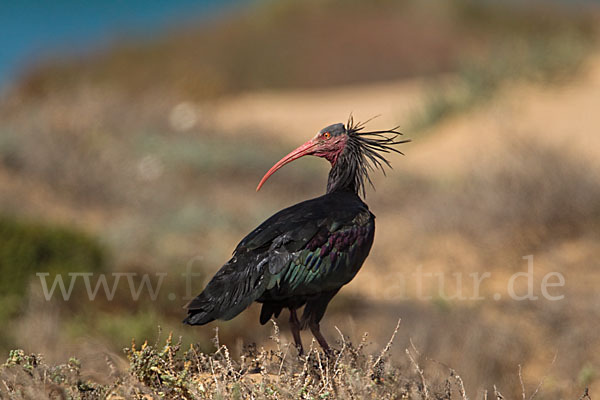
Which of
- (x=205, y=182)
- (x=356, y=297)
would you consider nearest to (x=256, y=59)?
(x=205, y=182)

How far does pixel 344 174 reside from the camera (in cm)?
587

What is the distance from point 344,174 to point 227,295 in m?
1.36

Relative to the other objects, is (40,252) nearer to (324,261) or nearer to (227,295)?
(227,295)

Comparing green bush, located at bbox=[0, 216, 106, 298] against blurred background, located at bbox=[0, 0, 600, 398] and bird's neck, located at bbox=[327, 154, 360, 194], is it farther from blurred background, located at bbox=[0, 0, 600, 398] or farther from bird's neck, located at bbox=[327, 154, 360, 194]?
bird's neck, located at bbox=[327, 154, 360, 194]

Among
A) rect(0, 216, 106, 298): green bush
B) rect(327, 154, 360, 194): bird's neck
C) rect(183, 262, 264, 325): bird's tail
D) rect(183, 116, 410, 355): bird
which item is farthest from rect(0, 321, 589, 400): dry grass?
rect(0, 216, 106, 298): green bush

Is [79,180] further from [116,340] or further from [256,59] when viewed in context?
[256,59]

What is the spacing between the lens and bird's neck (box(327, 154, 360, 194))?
586 centimetres

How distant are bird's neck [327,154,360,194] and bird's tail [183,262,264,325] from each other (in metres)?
1.08

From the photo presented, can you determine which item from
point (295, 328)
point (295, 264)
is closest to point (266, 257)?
point (295, 264)

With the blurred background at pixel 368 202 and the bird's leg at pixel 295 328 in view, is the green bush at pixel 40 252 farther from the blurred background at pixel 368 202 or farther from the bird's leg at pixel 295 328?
the bird's leg at pixel 295 328

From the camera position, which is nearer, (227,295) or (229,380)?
(229,380)

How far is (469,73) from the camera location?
21.5 metres

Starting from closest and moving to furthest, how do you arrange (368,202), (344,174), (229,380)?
(229,380) → (344,174) → (368,202)

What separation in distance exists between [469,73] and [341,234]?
1710 cm
